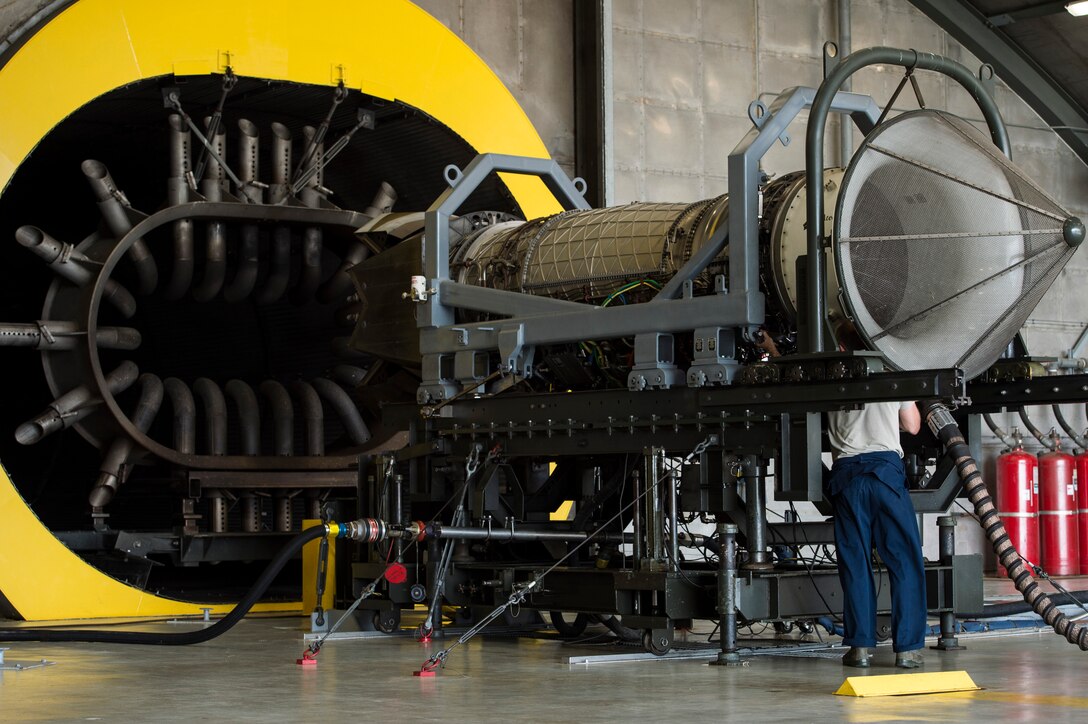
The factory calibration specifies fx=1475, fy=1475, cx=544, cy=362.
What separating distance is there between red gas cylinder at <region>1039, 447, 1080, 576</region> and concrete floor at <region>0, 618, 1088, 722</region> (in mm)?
7752

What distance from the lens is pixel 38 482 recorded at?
12516mm

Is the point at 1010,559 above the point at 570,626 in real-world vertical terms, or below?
above

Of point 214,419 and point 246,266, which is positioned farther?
point 246,266

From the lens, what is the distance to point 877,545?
632cm

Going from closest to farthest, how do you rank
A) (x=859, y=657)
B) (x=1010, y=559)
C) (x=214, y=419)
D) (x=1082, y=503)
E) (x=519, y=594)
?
(x=1010, y=559), (x=859, y=657), (x=519, y=594), (x=214, y=419), (x=1082, y=503)

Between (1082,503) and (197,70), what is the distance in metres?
10.1

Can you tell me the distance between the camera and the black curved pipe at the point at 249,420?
1091cm

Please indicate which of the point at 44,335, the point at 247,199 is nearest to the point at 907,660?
the point at 44,335

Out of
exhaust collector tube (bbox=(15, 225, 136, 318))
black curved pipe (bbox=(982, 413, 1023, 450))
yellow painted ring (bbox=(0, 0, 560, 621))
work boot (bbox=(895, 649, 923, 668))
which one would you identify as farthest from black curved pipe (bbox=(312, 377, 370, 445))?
black curved pipe (bbox=(982, 413, 1023, 450))

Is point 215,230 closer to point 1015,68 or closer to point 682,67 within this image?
point 682,67

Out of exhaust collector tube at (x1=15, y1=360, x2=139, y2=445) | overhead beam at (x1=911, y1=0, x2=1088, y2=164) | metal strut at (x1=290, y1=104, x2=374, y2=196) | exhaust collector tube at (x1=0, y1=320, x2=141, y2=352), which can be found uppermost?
overhead beam at (x1=911, y1=0, x2=1088, y2=164)

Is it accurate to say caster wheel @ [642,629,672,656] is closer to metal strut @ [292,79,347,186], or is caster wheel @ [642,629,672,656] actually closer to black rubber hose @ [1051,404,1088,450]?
metal strut @ [292,79,347,186]

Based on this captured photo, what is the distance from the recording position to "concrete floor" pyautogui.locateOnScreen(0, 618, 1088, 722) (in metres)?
4.95

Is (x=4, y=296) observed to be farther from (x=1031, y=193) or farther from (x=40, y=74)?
(x=1031, y=193)
